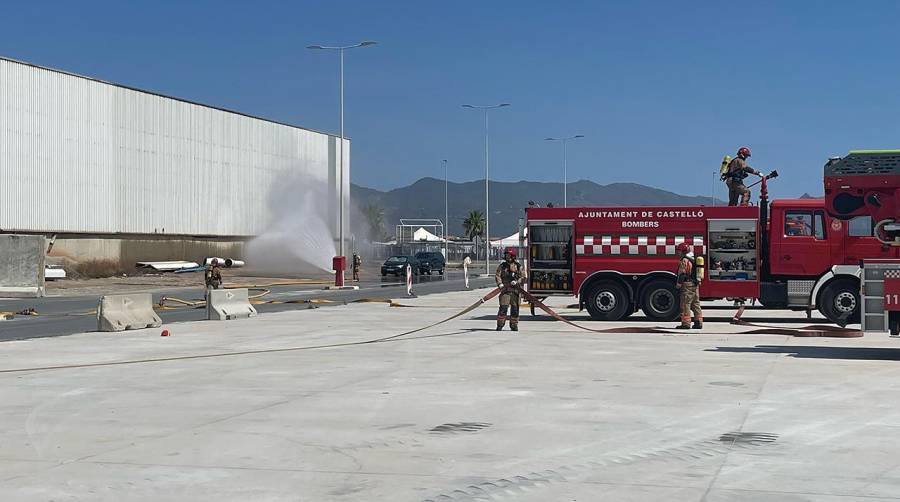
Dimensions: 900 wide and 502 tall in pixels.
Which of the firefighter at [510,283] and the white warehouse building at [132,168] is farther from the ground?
the white warehouse building at [132,168]

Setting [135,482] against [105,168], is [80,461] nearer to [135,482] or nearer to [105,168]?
[135,482]

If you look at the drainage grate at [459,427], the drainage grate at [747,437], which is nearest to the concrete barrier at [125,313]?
the drainage grate at [459,427]

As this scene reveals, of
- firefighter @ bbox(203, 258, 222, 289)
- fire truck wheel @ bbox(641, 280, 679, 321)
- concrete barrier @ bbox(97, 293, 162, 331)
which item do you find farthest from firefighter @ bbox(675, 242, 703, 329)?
firefighter @ bbox(203, 258, 222, 289)

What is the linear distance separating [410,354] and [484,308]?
1495 cm

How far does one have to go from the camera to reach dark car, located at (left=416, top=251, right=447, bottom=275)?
7694 cm

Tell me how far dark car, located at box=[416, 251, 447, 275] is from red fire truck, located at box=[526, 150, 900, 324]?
51.1m


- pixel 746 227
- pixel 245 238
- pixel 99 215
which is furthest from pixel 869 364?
pixel 245 238

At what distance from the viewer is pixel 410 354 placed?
687 inches

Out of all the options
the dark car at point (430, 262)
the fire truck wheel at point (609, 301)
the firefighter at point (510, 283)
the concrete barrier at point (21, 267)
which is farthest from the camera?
the dark car at point (430, 262)

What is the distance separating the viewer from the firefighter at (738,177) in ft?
82.0

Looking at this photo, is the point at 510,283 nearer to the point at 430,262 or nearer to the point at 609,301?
the point at 609,301

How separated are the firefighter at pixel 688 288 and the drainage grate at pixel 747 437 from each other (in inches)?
521

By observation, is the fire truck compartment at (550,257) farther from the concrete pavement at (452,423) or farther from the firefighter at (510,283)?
the concrete pavement at (452,423)

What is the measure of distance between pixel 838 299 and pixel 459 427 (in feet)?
51.4
